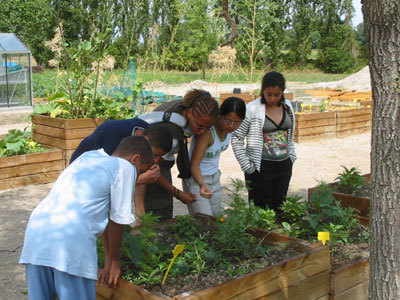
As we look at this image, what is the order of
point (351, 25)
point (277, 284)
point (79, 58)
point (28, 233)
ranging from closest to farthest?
1. point (28, 233)
2. point (277, 284)
3. point (79, 58)
4. point (351, 25)

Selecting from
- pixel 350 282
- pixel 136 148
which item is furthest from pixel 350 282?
pixel 136 148

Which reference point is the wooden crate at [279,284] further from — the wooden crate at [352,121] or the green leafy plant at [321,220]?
the wooden crate at [352,121]

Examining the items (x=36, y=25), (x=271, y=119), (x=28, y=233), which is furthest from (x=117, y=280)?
(x=36, y=25)

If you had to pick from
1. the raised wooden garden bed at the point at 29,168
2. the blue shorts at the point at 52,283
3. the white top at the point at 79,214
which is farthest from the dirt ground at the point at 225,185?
the white top at the point at 79,214

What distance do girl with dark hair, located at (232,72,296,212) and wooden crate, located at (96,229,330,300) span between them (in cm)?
96

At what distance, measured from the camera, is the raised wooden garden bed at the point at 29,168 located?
6527 mm

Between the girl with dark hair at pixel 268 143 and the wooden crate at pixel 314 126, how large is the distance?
18.9ft

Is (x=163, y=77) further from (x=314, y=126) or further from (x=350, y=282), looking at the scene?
(x=350, y=282)

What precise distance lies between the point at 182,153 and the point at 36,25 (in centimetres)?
2847

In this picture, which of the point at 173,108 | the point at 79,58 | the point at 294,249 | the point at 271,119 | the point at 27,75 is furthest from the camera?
the point at 27,75

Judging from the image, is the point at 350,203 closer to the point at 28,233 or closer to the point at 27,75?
the point at 28,233

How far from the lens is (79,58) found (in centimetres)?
736

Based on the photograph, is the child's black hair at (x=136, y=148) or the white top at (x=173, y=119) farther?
the white top at (x=173, y=119)

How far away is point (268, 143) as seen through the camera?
4.11 meters
